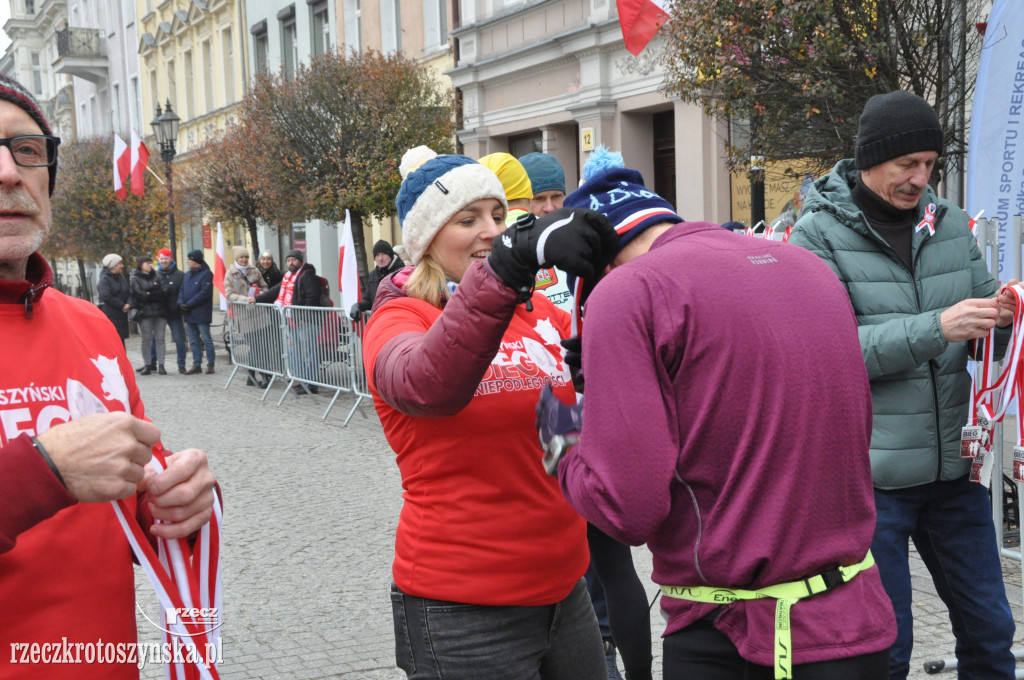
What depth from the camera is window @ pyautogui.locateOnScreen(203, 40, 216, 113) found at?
32.3 m

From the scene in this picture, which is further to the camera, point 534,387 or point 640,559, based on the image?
point 640,559

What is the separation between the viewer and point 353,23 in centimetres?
2362

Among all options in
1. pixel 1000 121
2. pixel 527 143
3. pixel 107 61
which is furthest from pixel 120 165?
pixel 107 61

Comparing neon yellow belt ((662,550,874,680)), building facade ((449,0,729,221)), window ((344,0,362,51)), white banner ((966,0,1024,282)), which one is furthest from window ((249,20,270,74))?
neon yellow belt ((662,550,874,680))

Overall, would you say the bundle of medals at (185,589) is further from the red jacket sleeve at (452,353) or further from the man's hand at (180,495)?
the red jacket sleeve at (452,353)

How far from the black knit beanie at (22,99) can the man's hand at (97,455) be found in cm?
66

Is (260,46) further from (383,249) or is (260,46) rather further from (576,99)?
(383,249)

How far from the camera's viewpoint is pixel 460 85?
19.5 meters

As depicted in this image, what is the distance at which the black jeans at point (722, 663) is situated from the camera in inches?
72.8

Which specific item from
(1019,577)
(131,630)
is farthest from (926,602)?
(131,630)

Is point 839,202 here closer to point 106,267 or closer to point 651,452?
point 651,452

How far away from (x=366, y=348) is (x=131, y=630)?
2.82 feet

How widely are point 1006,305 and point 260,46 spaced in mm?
28096

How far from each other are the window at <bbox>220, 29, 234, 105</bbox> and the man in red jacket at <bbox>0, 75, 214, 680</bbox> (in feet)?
100
